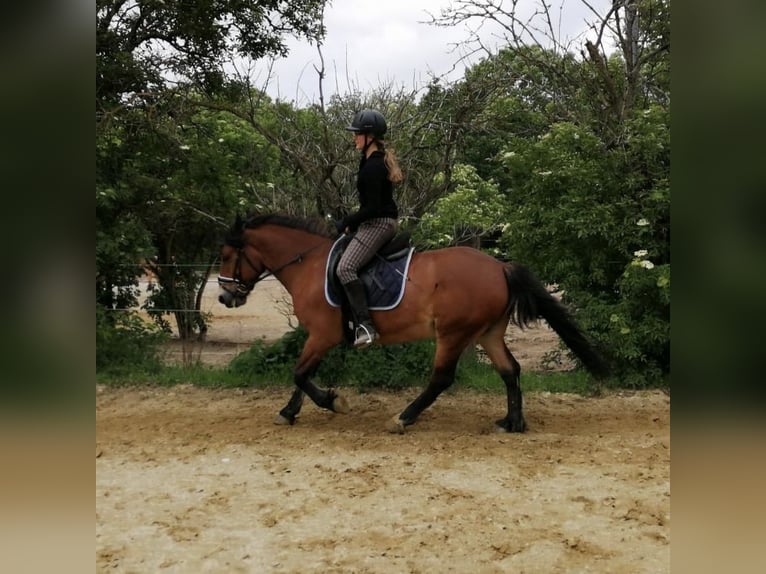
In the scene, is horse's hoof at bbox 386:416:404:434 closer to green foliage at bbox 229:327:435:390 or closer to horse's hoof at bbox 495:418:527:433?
horse's hoof at bbox 495:418:527:433

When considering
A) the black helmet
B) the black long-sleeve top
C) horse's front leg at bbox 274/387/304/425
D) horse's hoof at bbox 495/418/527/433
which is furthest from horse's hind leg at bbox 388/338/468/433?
the black helmet

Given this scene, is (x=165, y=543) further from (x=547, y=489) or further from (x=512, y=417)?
(x=512, y=417)

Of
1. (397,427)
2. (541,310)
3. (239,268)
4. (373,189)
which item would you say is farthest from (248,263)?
(541,310)

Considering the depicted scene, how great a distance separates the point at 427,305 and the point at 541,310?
1.02 metres

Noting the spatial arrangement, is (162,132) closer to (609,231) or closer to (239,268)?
(239,268)

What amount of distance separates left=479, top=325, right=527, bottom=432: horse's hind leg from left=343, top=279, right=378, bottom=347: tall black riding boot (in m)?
1.12

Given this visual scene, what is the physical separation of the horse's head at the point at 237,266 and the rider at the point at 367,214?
3.20 feet

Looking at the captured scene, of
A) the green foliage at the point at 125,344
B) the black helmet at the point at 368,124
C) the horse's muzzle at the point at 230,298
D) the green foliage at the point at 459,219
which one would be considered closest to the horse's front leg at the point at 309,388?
the horse's muzzle at the point at 230,298

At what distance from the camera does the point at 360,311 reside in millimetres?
4828

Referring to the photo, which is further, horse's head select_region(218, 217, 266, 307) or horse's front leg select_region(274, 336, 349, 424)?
horse's head select_region(218, 217, 266, 307)

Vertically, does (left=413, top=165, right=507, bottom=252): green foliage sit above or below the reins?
above

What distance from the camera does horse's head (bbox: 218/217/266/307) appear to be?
5.31 meters
